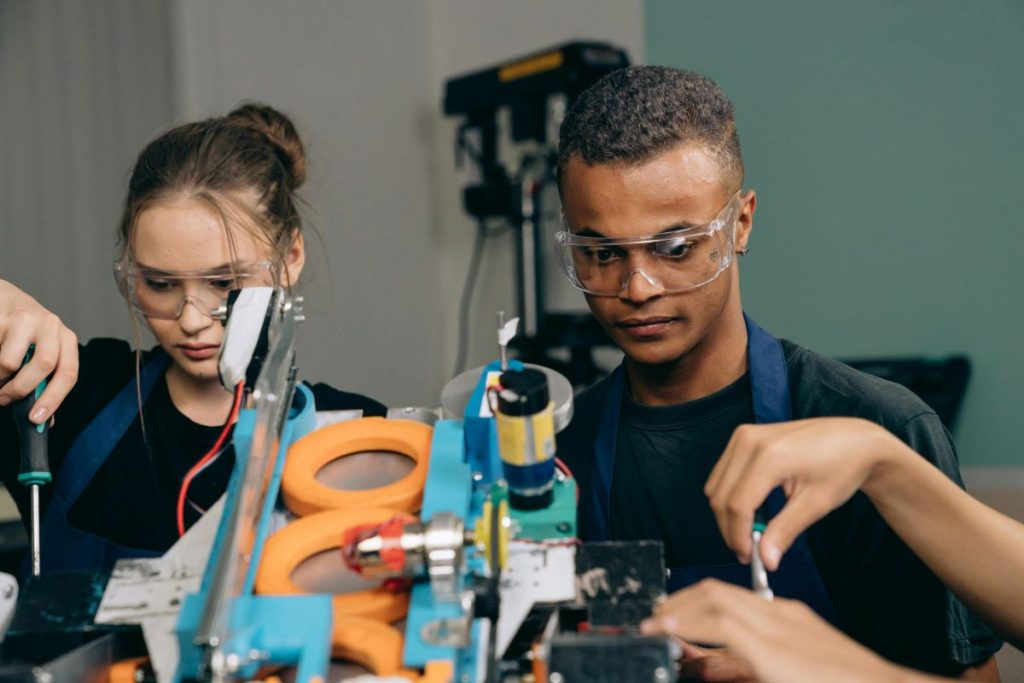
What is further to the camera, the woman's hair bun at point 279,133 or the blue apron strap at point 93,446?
the woman's hair bun at point 279,133

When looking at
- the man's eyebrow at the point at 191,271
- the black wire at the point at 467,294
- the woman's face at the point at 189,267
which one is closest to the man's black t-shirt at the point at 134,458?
the woman's face at the point at 189,267

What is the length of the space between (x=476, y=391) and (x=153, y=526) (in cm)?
63

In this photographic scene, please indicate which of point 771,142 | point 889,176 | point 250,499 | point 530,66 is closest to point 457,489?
point 250,499

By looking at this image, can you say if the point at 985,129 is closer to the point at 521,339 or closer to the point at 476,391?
the point at 521,339

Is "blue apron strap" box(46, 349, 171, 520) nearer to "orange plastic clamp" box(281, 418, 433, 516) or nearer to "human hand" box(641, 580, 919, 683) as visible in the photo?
"orange plastic clamp" box(281, 418, 433, 516)

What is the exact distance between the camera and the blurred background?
299 cm

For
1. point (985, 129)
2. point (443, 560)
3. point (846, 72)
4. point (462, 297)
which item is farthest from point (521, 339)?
point (443, 560)

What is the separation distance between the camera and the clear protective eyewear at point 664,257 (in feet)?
4.78

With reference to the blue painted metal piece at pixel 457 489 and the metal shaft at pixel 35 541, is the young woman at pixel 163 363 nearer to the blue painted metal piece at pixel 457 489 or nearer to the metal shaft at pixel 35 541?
the metal shaft at pixel 35 541

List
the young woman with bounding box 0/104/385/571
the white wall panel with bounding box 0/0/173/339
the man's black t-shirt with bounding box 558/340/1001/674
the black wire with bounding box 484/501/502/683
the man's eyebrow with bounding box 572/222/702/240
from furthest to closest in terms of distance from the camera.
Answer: the white wall panel with bounding box 0/0/173/339 < the young woman with bounding box 0/104/385/571 < the man's eyebrow with bounding box 572/222/702/240 < the man's black t-shirt with bounding box 558/340/1001/674 < the black wire with bounding box 484/501/502/683

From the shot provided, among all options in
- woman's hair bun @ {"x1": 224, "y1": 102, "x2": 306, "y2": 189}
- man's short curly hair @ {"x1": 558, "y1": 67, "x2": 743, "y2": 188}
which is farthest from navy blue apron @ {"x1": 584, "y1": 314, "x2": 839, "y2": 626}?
woman's hair bun @ {"x1": 224, "y1": 102, "x2": 306, "y2": 189}

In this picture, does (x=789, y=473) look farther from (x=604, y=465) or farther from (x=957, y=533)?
(x=604, y=465)

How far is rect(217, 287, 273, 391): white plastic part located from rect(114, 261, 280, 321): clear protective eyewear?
1.49ft

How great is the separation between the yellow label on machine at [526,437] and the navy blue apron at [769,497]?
53 centimetres
